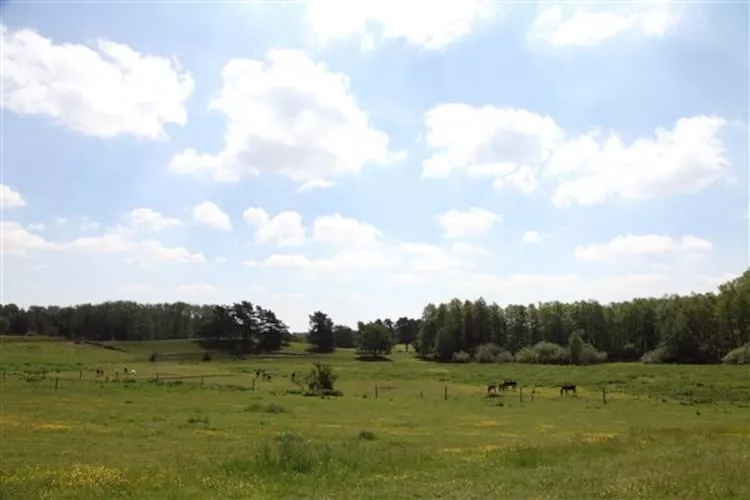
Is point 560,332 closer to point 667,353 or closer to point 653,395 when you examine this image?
point 667,353

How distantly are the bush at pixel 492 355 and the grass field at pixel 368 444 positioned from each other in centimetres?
9638

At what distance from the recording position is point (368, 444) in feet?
94.5

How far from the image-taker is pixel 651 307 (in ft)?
577

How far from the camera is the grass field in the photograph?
Result: 19.3 m

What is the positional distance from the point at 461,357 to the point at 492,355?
976 cm

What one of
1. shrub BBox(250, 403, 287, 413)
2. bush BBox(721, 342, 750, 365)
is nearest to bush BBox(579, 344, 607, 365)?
bush BBox(721, 342, 750, 365)

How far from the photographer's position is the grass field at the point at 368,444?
19252 mm

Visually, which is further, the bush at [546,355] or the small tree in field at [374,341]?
the small tree in field at [374,341]

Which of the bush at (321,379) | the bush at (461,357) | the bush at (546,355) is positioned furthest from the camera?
the bush at (461,357)

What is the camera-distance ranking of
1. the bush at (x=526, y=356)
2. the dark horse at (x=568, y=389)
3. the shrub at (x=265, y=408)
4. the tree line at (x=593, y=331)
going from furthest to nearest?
the bush at (x=526, y=356) < the tree line at (x=593, y=331) < the dark horse at (x=568, y=389) < the shrub at (x=265, y=408)

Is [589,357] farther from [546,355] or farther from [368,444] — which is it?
[368,444]

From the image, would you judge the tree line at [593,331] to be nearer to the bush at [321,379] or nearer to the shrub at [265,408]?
the bush at [321,379]

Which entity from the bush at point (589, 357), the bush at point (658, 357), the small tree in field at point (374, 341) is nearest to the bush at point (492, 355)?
the bush at point (589, 357)

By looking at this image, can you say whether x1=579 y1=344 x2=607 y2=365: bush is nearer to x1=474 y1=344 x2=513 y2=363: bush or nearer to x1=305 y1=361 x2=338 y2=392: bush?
x1=474 y1=344 x2=513 y2=363: bush
